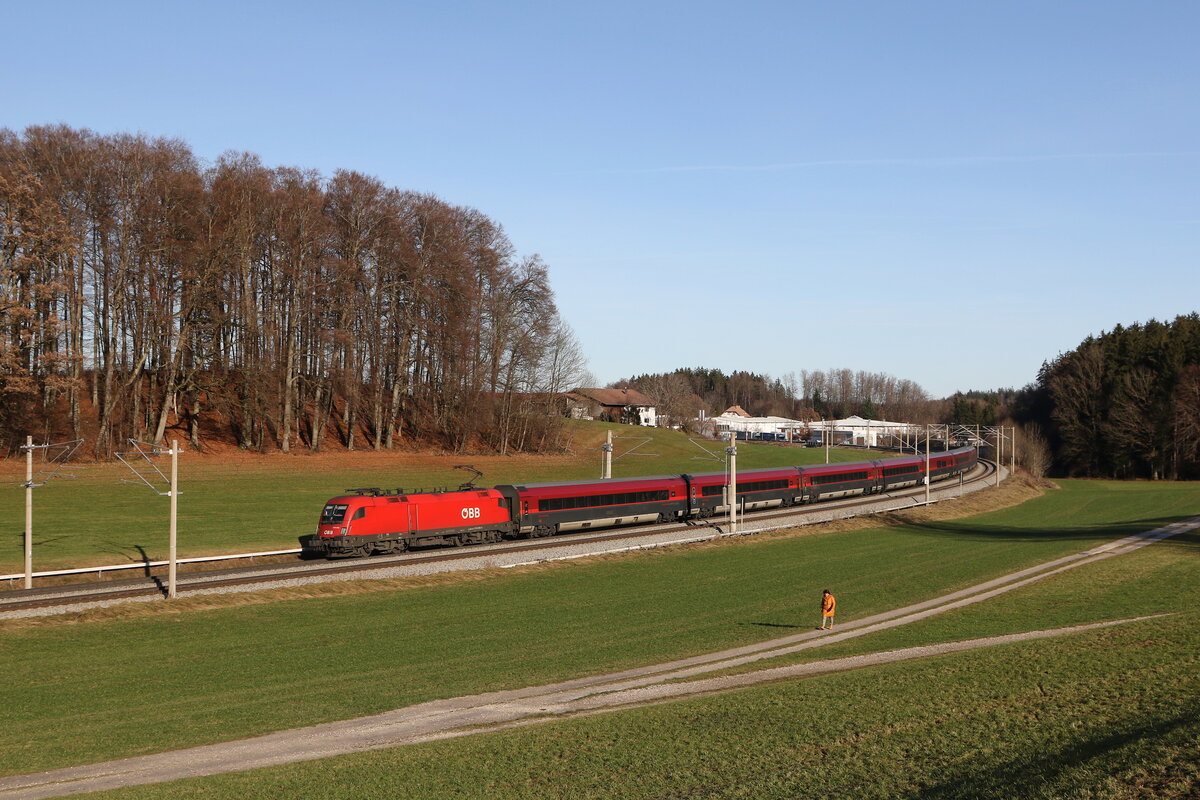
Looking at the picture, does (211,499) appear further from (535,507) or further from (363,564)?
(535,507)

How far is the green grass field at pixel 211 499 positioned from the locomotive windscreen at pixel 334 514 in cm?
410

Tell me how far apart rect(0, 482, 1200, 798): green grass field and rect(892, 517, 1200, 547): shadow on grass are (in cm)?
943

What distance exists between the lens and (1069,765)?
1250cm

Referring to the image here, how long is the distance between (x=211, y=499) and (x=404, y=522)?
18322 millimetres

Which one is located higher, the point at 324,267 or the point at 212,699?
the point at 324,267

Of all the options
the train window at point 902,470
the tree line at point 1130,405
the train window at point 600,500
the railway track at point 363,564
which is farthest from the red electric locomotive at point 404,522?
the tree line at point 1130,405

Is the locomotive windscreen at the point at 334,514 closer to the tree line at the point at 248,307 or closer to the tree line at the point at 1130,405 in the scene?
the tree line at the point at 248,307

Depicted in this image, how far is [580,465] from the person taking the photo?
303 ft

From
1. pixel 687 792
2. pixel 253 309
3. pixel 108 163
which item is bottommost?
pixel 687 792

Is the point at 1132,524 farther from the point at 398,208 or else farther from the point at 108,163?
the point at 108,163

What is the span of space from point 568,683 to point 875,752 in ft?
35.2

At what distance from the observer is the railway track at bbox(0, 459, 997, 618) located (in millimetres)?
33000

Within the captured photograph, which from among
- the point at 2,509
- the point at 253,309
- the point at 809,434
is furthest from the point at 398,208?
the point at 809,434

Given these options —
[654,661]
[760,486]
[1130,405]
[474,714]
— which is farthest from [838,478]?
[1130,405]
